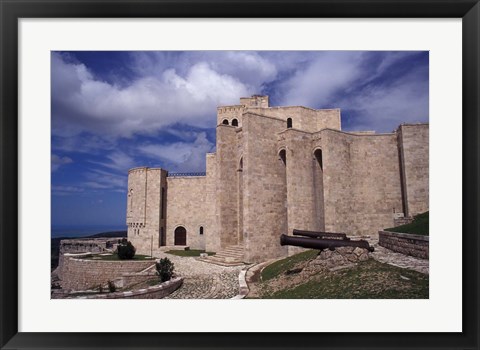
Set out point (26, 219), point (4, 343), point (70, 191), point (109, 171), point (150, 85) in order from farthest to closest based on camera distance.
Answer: point (109, 171), point (150, 85), point (70, 191), point (26, 219), point (4, 343)

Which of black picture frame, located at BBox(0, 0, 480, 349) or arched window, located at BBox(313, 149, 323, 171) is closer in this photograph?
black picture frame, located at BBox(0, 0, 480, 349)

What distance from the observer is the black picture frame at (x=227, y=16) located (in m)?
4.27

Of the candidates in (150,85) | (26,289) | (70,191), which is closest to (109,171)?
(70,191)

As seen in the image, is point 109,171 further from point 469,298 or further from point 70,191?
point 469,298

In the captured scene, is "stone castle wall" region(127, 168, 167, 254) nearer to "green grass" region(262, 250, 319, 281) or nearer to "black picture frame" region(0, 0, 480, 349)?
"green grass" region(262, 250, 319, 281)

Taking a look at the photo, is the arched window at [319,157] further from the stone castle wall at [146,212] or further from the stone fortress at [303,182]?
the stone castle wall at [146,212]

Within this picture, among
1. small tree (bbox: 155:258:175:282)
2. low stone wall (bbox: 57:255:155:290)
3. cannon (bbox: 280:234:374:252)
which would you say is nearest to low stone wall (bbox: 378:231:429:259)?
cannon (bbox: 280:234:374:252)

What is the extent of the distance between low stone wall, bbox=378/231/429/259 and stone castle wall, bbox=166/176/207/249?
12.8 m

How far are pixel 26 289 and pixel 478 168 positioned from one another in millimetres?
6688

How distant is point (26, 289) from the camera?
14.5ft

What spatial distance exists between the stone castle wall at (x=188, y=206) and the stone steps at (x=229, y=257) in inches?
240

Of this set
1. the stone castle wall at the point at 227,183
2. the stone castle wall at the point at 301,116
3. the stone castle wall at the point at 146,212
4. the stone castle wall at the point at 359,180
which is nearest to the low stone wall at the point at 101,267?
the stone castle wall at the point at 227,183

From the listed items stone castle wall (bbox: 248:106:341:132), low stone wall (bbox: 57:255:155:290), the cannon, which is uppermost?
stone castle wall (bbox: 248:106:341:132)

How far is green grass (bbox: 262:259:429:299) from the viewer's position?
4.71 meters
